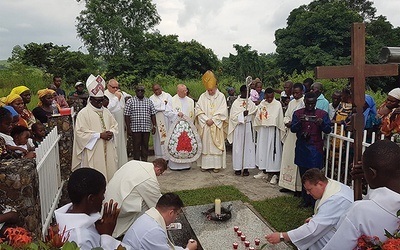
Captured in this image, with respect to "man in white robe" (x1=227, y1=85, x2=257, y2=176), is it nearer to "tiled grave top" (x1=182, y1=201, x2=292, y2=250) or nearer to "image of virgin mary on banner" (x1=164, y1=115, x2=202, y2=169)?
"image of virgin mary on banner" (x1=164, y1=115, x2=202, y2=169)

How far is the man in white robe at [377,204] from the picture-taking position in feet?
6.30

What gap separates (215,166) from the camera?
814cm

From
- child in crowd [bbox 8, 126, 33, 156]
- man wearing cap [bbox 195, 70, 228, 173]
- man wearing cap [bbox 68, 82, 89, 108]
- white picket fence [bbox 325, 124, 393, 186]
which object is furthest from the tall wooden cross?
man wearing cap [bbox 68, 82, 89, 108]

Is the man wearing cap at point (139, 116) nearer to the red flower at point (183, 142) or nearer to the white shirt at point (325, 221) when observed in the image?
the red flower at point (183, 142)

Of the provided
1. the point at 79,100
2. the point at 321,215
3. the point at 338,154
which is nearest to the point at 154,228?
the point at 321,215

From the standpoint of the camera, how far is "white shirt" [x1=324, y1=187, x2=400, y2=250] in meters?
1.92

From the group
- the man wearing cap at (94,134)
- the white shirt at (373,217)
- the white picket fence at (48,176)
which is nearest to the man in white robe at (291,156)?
the man wearing cap at (94,134)

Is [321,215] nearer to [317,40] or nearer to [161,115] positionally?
[161,115]

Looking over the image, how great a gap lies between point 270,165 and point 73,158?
3.98 metres

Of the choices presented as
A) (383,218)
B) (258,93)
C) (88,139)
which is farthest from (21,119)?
(258,93)

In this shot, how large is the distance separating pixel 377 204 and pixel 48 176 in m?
4.32

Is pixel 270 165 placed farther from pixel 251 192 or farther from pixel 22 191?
pixel 22 191

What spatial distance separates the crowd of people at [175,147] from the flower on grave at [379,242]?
0.33 feet

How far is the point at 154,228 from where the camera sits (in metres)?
3.24
